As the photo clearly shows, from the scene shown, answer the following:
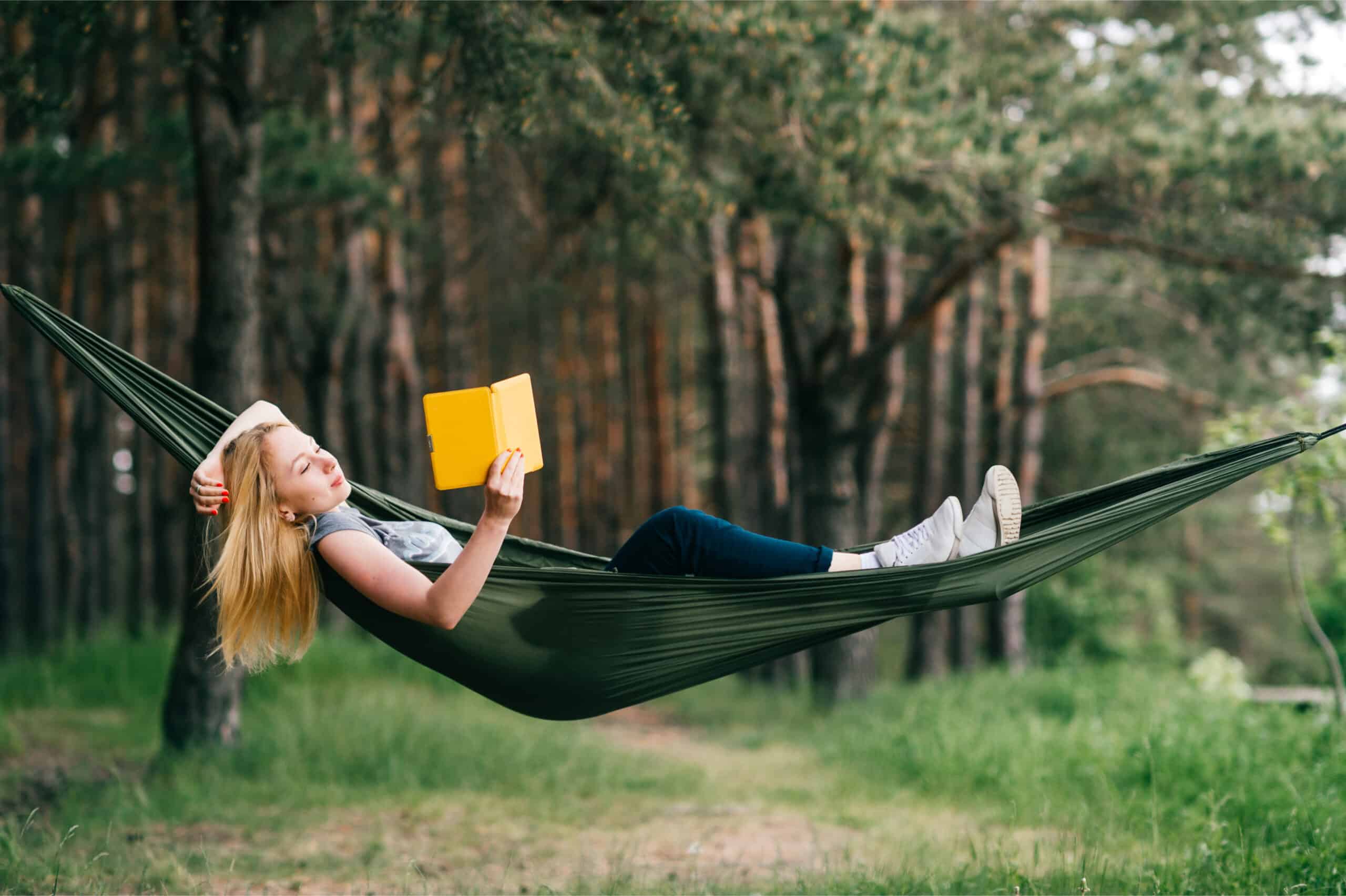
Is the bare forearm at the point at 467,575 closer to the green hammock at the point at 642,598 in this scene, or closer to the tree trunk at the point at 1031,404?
the green hammock at the point at 642,598

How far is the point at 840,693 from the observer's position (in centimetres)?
729

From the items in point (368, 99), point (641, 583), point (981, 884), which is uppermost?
point (368, 99)

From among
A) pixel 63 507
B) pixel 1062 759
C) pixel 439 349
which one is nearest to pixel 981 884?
pixel 1062 759

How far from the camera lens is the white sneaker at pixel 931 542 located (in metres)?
2.59

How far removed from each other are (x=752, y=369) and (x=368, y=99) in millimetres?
4716

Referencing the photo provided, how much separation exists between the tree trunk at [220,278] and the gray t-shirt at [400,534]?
7.40 feet

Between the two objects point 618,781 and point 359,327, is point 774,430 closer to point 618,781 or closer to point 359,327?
point 359,327

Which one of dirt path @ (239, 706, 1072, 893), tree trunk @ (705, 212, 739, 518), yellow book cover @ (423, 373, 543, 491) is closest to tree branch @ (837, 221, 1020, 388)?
tree trunk @ (705, 212, 739, 518)

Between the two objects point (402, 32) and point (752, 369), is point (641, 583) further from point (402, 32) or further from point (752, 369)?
point (752, 369)

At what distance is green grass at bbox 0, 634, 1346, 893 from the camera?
300cm

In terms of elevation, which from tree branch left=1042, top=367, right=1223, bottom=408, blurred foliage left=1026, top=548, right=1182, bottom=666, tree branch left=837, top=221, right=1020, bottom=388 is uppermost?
tree branch left=837, top=221, right=1020, bottom=388

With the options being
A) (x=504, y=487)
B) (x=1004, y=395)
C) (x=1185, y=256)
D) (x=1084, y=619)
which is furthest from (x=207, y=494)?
(x=1084, y=619)

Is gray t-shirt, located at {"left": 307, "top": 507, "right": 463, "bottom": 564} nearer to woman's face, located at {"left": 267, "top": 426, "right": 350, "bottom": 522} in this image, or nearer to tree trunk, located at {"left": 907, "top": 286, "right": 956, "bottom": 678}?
woman's face, located at {"left": 267, "top": 426, "right": 350, "bottom": 522}

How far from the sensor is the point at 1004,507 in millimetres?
2555
